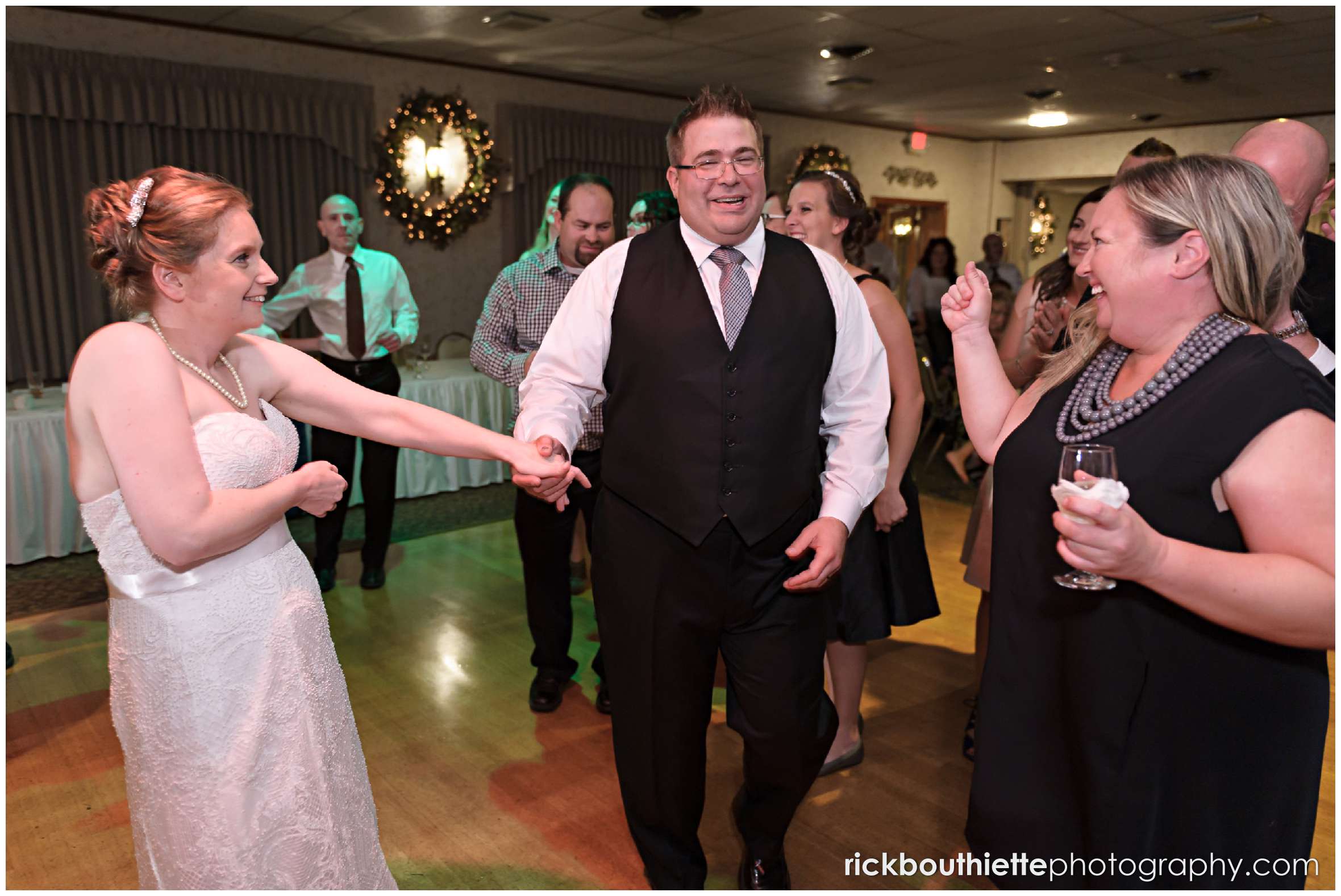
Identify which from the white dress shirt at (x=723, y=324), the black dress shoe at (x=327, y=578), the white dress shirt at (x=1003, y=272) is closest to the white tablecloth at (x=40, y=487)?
the black dress shoe at (x=327, y=578)

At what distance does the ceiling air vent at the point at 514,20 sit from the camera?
20.2 ft

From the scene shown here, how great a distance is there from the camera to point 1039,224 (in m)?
13.9

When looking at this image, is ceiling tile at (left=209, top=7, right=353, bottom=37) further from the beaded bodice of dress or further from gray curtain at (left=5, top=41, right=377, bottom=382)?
the beaded bodice of dress

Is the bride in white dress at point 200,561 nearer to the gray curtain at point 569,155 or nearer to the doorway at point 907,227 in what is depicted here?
the gray curtain at point 569,155

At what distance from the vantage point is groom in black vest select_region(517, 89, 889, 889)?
196 cm

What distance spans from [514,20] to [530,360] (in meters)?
4.07

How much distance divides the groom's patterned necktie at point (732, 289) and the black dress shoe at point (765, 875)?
1244 millimetres

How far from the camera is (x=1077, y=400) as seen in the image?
1.54 meters

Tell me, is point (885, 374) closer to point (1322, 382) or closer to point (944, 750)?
point (1322, 382)

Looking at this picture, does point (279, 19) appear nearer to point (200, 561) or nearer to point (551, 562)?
point (551, 562)

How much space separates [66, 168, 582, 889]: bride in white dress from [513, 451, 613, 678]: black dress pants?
1.48m

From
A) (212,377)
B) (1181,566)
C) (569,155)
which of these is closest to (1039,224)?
(569,155)

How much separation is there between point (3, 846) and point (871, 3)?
5.75 metres

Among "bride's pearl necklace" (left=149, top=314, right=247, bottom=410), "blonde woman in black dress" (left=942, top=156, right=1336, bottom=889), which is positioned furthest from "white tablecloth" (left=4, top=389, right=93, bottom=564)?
"blonde woman in black dress" (left=942, top=156, right=1336, bottom=889)
